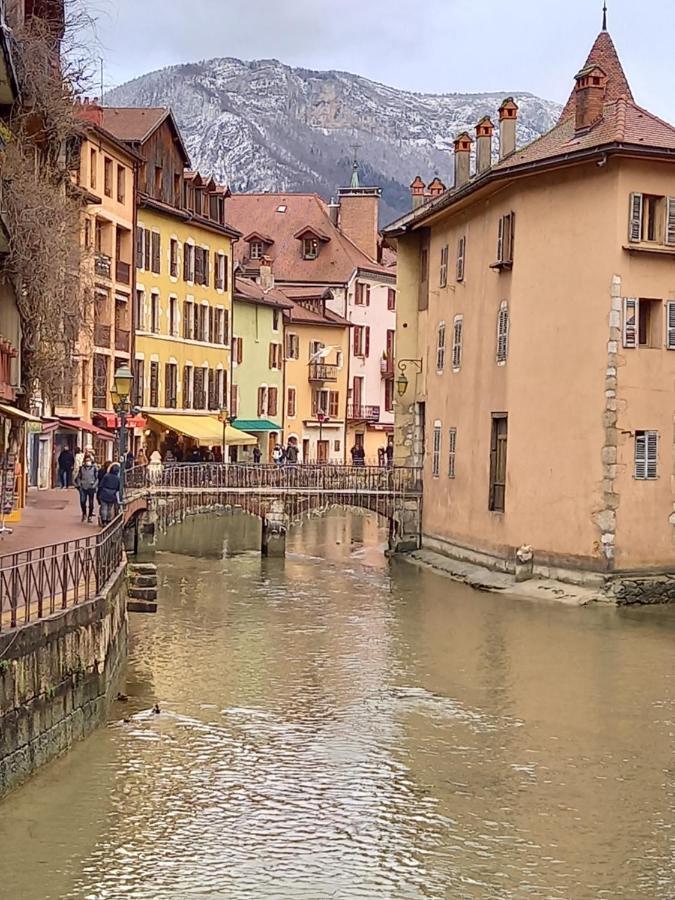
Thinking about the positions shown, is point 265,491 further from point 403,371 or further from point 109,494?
point 109,494

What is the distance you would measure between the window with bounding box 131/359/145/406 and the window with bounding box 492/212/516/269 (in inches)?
885

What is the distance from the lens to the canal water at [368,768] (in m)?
15.3

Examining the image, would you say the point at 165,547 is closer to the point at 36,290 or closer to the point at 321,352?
the point at 36,290

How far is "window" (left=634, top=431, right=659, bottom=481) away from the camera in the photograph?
34.8 m

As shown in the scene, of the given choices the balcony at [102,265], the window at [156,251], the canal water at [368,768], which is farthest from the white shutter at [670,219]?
the window at [156,251]

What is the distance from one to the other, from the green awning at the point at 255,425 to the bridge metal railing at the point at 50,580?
47943 mm

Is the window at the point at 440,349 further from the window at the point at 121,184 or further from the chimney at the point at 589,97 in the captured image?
the window at the point at 121,184

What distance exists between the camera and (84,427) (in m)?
49.9

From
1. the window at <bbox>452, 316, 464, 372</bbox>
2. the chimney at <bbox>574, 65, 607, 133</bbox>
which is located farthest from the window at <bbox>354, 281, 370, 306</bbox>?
the chimney at <bbox>574, 65, 607, 133</bbox>

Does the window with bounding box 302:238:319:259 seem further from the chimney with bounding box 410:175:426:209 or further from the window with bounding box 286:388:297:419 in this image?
the chimney with bounding box 410:175:426:209

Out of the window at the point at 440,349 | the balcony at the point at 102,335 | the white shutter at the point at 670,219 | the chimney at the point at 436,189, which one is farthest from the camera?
the balcony at the point at 102,335

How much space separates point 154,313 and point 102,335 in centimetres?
706

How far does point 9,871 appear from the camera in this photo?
588 inches

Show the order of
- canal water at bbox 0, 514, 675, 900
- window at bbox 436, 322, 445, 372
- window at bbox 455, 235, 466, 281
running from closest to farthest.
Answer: canal water at bbox 0, 514, 675, 900, window at bbox 455, 235, 466, 281, window at bbox 436, 322, 445, 372
